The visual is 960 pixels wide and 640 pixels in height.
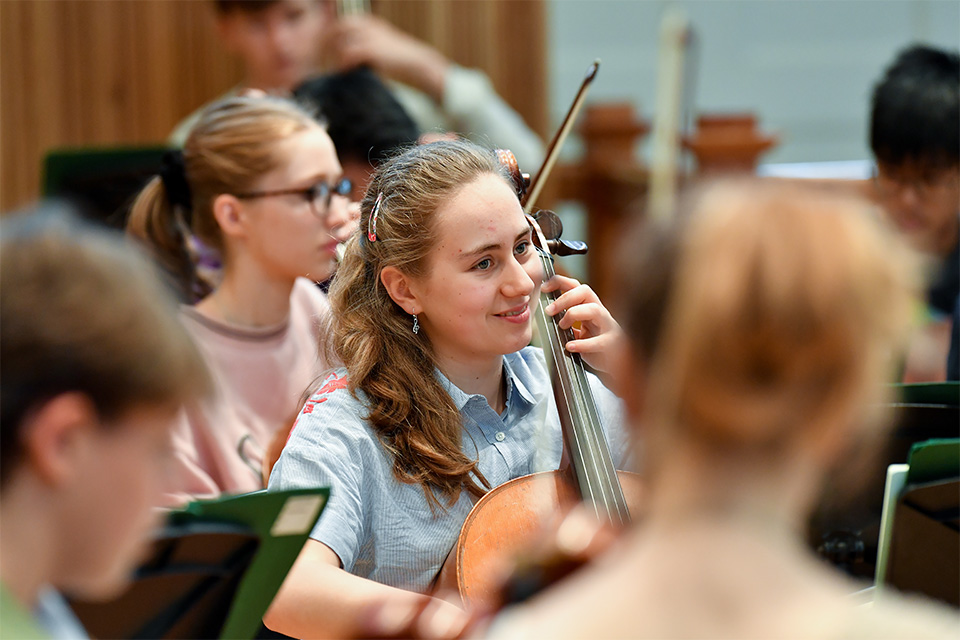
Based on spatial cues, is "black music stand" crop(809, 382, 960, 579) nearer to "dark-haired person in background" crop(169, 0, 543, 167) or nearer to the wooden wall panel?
"dark-haired person in background" crop(169, 0, 543, 167)

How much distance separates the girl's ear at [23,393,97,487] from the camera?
0.68 meters

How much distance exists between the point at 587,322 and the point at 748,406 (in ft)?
2.90

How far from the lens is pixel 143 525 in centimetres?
72

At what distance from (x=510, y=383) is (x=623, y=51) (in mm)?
3099

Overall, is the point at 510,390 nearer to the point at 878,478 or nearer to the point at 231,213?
the point at 878,478

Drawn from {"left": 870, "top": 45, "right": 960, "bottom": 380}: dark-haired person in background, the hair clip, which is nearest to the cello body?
the hair clip

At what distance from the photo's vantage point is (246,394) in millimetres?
1976

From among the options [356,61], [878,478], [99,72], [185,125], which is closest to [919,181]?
[878,478]

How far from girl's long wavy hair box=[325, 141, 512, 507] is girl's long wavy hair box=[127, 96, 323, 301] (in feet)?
1.87

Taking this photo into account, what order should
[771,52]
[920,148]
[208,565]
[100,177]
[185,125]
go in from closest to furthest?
[208,565], [920,148], [100,177], [185,125], [771,52]

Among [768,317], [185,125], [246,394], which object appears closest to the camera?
[768,317]

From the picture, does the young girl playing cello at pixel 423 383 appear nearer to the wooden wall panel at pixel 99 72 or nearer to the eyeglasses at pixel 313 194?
the eyeglasses at pixel 313 194

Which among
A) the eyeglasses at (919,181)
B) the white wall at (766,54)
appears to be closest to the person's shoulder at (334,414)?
the eyeglasses at (919,181)

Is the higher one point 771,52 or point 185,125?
point 771,52
